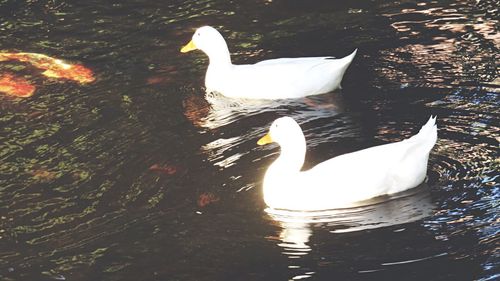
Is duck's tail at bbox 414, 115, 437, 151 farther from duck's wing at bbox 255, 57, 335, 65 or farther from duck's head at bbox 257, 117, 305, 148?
duck's wing at bbox 255, 57, 335, 65

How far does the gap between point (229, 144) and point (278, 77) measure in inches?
61.3

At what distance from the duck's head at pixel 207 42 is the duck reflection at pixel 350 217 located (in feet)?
11.9

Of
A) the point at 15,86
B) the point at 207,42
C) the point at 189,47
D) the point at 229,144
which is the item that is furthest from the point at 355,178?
the point at 15,86

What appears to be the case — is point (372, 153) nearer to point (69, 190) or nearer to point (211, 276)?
point (211, 276)

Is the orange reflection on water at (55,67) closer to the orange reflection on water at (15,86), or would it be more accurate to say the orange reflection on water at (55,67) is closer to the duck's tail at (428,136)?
the orange reflection on water at (15,86)

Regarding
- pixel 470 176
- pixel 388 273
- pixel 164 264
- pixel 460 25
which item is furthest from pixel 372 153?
pixel 460 25

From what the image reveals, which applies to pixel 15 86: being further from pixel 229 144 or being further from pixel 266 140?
pixel 266 140

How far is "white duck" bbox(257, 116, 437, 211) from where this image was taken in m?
7.68

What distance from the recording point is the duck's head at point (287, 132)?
797 centimetres

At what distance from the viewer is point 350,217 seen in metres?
7.46

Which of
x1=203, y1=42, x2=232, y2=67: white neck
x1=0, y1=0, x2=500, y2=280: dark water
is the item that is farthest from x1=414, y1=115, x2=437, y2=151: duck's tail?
x1=203, y1=42, x2=232, y2=67: white neck

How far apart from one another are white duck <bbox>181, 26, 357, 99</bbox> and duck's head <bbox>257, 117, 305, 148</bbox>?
2.21 m

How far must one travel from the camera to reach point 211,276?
674 centimetres

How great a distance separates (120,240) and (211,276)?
0.93 metres
